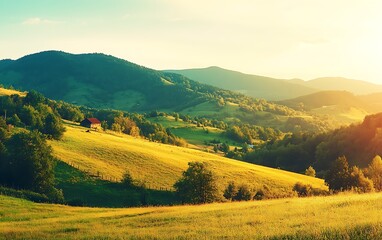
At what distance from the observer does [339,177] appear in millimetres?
71062

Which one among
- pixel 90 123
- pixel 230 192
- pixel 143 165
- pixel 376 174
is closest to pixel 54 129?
pixel 143 165

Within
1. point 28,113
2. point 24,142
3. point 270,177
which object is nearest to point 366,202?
point 24,142

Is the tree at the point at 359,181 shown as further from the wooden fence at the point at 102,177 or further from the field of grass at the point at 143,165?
the wooden fence at the point at 102,177

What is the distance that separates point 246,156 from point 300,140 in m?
27.8

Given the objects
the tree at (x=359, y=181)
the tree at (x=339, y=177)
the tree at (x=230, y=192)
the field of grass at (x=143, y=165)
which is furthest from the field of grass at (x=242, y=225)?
the field of grass at (x=143, y=165)

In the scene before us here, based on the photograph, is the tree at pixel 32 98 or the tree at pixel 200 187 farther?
the tree at pixel 32 98

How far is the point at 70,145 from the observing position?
104062 millimetres

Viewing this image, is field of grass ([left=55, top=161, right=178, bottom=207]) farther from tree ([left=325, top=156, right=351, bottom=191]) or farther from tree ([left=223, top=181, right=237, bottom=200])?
tree ([left=325, top=156, right=351, bottom=191])

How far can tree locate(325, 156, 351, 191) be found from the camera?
70.8m

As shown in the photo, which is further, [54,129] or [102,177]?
[54,129]

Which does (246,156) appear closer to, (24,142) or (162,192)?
(162,192)

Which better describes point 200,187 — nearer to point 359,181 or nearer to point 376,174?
point 359,181

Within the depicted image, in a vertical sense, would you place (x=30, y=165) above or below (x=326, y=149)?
below

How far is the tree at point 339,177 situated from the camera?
7081 centimetres
